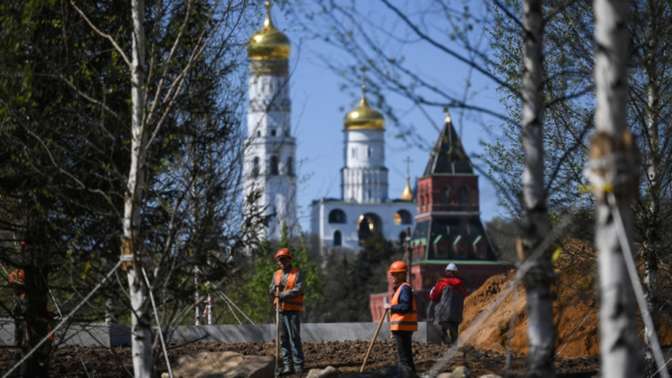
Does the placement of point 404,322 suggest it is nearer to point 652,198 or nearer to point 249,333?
point 652,198

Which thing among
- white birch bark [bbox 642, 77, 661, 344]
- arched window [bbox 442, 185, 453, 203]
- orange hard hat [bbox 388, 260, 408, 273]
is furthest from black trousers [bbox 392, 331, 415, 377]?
arched window [bbox 442, 185, 453, 203]

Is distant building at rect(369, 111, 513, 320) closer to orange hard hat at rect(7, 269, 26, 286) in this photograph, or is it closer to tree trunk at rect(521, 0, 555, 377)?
orange hard hat at rect(7, 269, 26, 286)

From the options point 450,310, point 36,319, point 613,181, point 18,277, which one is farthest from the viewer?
point 450,310

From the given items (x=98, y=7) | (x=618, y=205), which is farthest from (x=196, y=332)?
(x=618, y=205)

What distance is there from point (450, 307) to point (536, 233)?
43.5ft

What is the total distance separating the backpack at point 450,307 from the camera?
21.8 m

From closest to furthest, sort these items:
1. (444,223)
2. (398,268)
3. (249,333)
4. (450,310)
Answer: (398,268) → (450,310) → (249,333) → (444,223)

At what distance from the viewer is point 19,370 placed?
15.9 metres

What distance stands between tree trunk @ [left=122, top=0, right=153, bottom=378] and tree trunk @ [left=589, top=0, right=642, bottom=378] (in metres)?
5.45

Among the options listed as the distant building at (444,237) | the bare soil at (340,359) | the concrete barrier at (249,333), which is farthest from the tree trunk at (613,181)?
the distant building at (444,237)

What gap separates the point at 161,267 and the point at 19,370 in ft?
15.5

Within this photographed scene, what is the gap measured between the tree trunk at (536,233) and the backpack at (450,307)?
1295 cm

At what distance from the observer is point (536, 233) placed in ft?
28.4

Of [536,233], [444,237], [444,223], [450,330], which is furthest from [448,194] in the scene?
[536,233]
